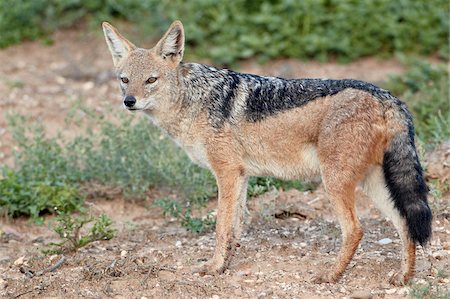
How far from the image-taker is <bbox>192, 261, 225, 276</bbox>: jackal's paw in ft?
24.7

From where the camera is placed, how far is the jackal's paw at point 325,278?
713 cm

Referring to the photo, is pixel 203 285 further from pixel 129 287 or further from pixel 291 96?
pixel 291 96

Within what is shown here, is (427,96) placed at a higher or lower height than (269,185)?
higher

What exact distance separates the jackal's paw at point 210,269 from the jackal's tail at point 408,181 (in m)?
1.63

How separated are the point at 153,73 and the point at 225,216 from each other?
4.68 feet

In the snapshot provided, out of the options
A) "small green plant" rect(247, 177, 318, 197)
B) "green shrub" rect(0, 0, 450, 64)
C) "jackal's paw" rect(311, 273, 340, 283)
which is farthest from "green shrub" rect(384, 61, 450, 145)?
"jackal's paw" rect(311, 273, 340, 283)

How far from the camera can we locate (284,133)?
749 centimetres

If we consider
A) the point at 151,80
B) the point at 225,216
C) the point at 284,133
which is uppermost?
the point at 151,80

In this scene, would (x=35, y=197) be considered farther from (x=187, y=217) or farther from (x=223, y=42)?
(x=223, y=42)

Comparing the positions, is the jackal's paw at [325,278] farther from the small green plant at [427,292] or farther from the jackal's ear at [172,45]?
the jackal's ear at [172,45]

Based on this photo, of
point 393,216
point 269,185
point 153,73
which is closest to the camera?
point 393,216

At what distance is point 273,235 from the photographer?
8.55 meters

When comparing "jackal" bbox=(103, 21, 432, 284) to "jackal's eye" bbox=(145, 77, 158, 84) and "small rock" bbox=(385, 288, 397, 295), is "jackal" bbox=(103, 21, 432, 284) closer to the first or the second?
"jackal's eye" bbox=(145, 77, 158, 84)

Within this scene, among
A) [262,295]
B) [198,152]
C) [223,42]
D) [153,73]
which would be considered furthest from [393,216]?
[223,42]
